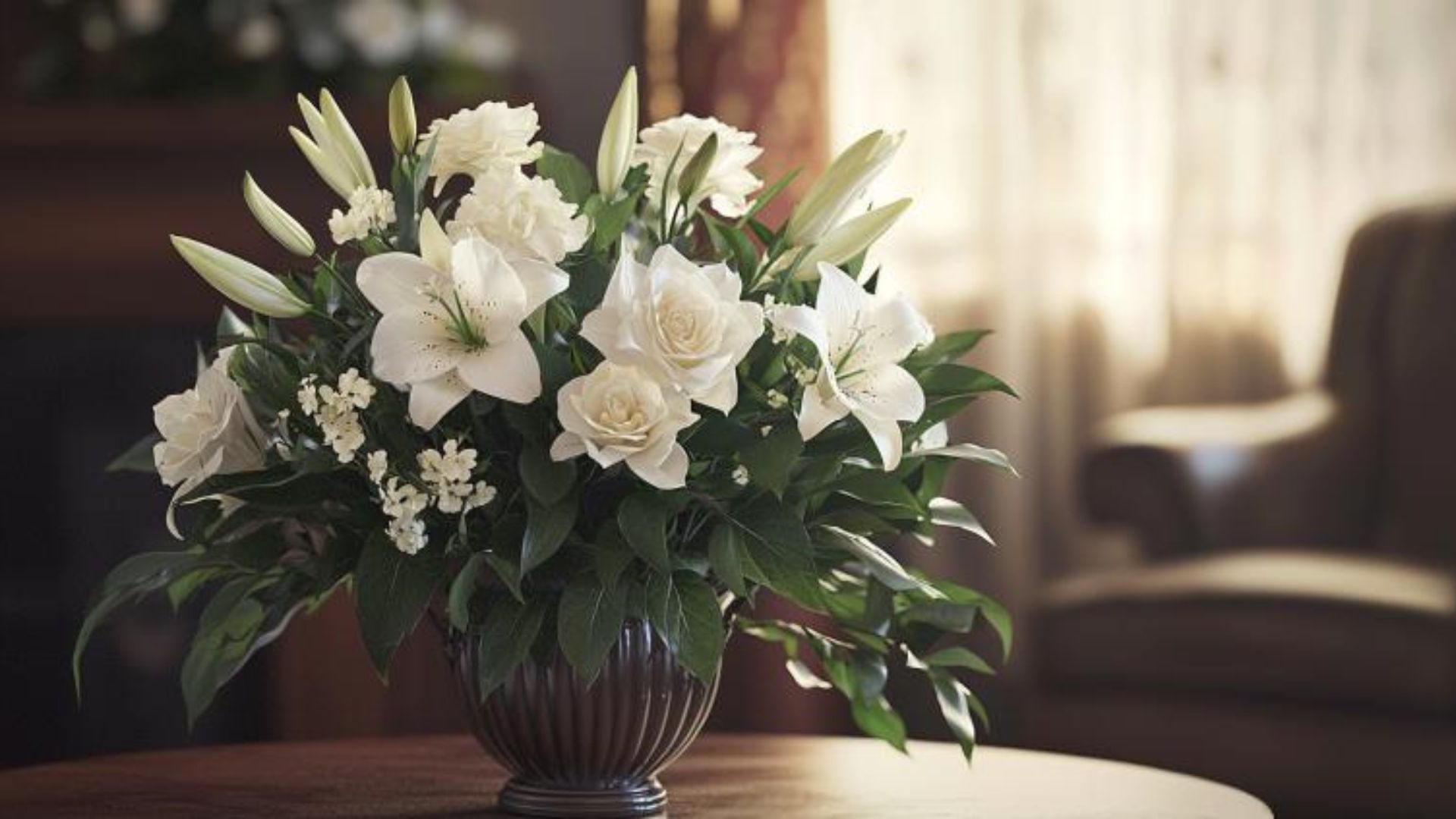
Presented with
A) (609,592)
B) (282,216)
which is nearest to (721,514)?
(609,592)

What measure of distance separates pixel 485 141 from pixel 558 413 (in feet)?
0.68

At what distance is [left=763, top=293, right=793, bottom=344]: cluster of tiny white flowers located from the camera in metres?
1.27

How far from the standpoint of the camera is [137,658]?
377 centimetres

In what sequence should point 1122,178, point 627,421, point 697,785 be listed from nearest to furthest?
point 627,421 → point 697,785 → point 1122,178

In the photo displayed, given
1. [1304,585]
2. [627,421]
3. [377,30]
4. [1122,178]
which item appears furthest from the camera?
[1122,178]

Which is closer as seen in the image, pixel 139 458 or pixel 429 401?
pixel 429 401

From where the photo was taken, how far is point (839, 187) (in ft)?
4.37

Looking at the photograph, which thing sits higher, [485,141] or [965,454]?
[485,141]

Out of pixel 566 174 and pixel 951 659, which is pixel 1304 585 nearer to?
pixel 951 659

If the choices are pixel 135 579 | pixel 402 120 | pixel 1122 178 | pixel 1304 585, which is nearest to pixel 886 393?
pixel 402 120

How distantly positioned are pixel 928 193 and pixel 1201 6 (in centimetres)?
62

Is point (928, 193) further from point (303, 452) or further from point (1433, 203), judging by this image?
point (303, 452)

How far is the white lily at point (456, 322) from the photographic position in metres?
1.23

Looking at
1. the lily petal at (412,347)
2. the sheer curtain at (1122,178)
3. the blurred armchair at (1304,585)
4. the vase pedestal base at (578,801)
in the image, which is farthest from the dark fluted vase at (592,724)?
the sheer curtain at (1122,178)
